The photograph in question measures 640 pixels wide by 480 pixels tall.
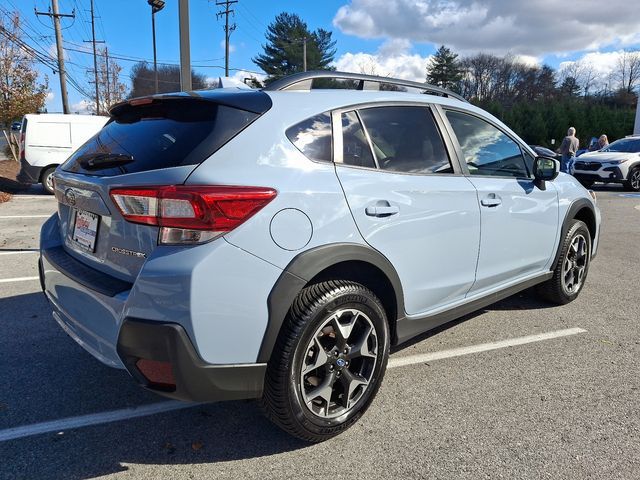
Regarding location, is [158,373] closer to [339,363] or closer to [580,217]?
[339,363]

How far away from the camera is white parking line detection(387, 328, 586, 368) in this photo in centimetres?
346

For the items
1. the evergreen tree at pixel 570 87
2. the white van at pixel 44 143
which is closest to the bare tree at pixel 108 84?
the white van at pixel 44 143

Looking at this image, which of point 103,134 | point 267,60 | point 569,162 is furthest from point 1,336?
point 267,60

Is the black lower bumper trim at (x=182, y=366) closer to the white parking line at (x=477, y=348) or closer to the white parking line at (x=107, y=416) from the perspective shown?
the white parking line at (x=107, y=416)

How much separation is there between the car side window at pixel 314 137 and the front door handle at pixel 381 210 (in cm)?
33

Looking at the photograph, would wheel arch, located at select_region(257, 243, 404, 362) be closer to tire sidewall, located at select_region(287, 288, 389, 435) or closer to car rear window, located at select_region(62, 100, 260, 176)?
tire sidewall, located at select_region(287, 288, 389, 435)

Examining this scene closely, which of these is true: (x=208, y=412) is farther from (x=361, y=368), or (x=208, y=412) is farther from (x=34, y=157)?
(x=34, y=157)

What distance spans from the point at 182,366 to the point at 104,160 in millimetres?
1135

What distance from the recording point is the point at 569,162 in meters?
15.4

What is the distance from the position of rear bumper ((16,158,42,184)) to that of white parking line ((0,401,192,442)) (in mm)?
11630

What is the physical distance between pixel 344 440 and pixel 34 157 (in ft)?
41.5

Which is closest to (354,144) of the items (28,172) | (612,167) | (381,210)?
(381,210)

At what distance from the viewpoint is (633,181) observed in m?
14.7

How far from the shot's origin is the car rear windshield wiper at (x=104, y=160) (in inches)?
95.0
